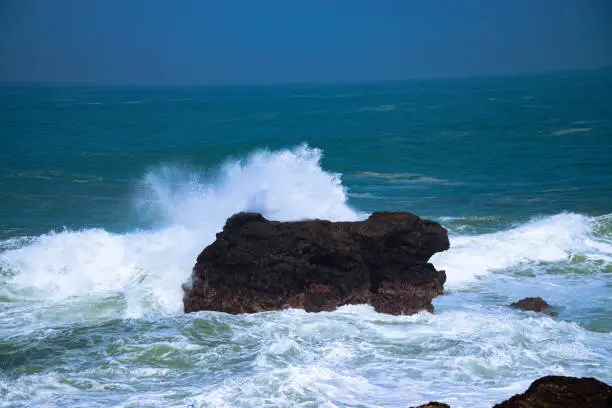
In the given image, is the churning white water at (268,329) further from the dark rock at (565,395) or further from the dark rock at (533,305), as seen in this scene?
the dark rock at (565,395)

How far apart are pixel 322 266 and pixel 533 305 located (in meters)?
3.54

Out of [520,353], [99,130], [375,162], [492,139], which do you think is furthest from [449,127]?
[520,353]

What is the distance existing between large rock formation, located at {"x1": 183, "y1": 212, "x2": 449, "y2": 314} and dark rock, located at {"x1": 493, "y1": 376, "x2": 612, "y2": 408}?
21.0ft

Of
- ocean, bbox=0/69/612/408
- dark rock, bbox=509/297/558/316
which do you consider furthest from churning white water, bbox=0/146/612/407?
dark rock, bbox=509/297/558/316

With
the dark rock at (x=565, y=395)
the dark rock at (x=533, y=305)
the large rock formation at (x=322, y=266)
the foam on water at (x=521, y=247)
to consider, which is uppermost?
the dark rock at (x=565, y=395)

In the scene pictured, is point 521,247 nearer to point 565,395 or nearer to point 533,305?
point 533,305

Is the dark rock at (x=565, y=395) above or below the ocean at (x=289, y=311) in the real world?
above

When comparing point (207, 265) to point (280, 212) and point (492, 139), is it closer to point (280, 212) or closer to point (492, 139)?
point (280, 212)

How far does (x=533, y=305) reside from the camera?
1252 centimetres

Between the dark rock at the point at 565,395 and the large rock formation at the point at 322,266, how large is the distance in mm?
6408

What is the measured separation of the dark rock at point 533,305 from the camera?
40.8ft

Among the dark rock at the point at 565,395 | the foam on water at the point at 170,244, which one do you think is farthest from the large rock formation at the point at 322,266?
the dark rock at the point at 565,395

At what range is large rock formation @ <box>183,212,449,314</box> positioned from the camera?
11562 mm

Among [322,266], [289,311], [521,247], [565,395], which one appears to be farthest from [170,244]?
[565,395]
